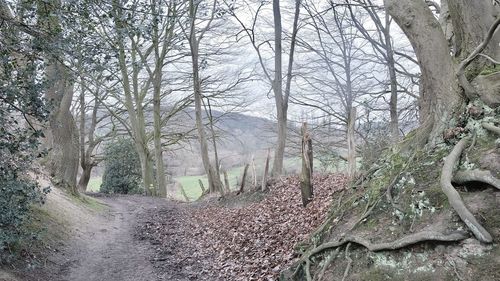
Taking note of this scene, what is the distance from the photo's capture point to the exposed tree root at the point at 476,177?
3774 millimetres

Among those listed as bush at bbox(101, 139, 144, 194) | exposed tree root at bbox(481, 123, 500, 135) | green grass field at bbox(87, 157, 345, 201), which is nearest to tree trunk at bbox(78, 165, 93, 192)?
bush at bbox(101, 139, 144, 194)

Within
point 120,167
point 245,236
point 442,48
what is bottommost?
point 245,236

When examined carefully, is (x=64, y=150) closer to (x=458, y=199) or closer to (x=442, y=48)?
(x=442, y=48)

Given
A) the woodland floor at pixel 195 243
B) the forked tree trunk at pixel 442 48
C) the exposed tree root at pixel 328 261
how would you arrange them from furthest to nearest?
the woodland floor at pixel 195 243
the forked tree trunk at pixel 442 48
the exposed tree root at pixel 328 261

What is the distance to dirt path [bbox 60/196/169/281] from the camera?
726 centimetres

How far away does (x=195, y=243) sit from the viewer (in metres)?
9.73

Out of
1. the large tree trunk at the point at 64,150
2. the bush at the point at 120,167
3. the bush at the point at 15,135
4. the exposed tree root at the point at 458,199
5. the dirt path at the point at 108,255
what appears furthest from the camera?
the bush at the point at 120,167

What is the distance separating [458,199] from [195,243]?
23.0 ft

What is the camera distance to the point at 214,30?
2247 cm

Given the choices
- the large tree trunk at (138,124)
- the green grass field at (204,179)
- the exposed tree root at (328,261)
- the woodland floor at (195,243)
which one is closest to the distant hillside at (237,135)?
the green grass field at (204,179)

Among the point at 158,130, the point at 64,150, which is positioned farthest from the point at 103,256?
the point at 158,130

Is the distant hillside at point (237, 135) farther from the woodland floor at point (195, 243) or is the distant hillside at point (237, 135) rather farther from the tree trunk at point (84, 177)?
the woodland floor at point (195, 243)

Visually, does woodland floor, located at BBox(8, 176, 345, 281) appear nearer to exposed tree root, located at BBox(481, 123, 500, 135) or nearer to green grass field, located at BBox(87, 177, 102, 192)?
exposed tree root, located at BBox(481, 123, 500, 135)

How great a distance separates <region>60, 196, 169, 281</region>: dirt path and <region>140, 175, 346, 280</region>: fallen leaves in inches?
15.9
